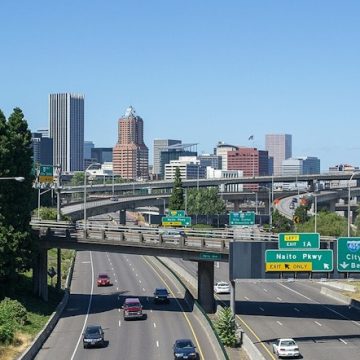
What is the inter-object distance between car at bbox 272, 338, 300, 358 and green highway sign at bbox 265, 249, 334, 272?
8.97 meters

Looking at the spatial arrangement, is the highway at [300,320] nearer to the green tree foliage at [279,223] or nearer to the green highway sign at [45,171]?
the green highway sign at [45,171]

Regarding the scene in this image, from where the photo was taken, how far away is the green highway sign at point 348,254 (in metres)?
58.8

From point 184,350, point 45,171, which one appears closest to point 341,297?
point 45,171

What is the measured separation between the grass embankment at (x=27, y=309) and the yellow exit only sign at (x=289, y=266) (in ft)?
59.1

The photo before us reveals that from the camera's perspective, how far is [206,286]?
2744 inches

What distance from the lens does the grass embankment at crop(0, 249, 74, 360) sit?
1971 inches

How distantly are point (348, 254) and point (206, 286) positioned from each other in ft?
51.0

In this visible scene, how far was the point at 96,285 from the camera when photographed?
89.6 metres

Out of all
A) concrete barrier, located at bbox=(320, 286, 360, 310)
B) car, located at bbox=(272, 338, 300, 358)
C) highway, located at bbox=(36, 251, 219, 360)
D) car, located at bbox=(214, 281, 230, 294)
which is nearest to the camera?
car, located at bbox=(272, 338, 300, 358)

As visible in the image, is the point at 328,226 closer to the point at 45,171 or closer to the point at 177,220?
the point at 177,220

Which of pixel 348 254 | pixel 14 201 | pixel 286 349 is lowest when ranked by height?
pixel 286 349

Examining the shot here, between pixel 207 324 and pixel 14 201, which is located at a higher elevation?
pixel 14 201

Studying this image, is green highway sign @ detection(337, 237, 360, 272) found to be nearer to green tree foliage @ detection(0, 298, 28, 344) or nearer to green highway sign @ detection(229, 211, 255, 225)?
green tree foliage @ detection(0, 298, 28, 344)

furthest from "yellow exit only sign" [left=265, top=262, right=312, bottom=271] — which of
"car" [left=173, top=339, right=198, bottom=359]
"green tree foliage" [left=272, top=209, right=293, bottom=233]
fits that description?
"green tree foliage" [left=272, top=209, right=293, bottom=233]
